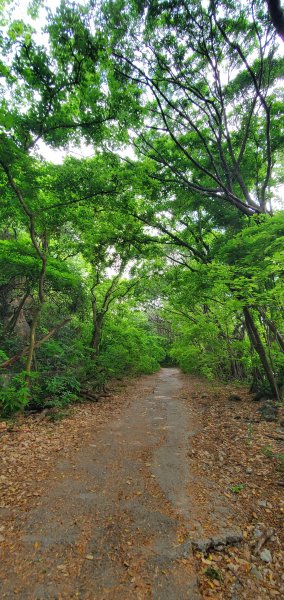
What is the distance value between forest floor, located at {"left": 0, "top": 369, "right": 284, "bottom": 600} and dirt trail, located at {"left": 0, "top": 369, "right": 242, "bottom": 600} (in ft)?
0.04

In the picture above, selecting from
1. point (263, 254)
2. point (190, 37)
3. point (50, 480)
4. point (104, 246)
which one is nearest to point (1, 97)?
point (190, 37)

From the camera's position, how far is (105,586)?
92.4 inches

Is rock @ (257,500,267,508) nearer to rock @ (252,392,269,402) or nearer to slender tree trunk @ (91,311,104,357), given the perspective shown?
rock @ (252,392,269,402)

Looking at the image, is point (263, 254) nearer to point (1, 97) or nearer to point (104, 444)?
point (104, 444)

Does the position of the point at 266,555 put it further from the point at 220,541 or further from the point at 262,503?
the point at 262,503

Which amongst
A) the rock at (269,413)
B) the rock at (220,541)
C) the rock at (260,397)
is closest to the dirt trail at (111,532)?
the rock at (220,541)

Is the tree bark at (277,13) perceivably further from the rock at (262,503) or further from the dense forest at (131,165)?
the rock at (262,503)

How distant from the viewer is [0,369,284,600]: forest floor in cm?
240

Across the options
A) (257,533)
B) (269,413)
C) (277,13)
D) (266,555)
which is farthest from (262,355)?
(277,13)

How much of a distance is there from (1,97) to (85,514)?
25.2 ft

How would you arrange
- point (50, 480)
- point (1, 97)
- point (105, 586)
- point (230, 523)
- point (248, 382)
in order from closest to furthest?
point (105, 586)
point (230, 523)
point (50, 480)
point (1, 97)
point (248, 382)

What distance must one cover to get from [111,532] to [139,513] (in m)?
0.49

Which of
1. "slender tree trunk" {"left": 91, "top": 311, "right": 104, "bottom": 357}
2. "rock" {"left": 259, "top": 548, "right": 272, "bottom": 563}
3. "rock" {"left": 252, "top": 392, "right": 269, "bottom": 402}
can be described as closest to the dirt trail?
"rock" {"left": 259, "top": 548, "right": 272, "bottom": 563}

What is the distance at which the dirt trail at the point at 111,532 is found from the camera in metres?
2.34
